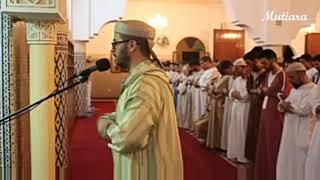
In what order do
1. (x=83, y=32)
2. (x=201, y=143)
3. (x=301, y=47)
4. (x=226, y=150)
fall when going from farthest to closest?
1. (x=301, y=47)
2. (x=83, y=32)
3. (x=201, y=143)
4. (x=226, y=150)

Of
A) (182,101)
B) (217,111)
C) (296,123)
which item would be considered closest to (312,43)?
(182,101)

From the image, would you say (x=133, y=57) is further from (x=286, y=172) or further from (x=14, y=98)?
(x=286, y=172)

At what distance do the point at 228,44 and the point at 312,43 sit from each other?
10.1ft

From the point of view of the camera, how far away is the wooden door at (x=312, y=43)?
17188 mm

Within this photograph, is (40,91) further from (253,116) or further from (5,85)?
(253,116)

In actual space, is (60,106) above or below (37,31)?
below

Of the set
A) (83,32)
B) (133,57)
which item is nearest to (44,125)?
(133,57)

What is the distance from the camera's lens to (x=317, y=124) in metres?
4.30

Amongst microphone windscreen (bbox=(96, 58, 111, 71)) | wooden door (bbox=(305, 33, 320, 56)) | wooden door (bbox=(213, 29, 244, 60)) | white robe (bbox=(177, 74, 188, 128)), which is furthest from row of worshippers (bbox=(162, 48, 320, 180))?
wooden door (bbox=(213, 29, 244, 60))

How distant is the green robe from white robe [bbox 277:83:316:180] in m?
2.45

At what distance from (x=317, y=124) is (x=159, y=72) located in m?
2.25

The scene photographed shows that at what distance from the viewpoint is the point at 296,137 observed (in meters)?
4.80

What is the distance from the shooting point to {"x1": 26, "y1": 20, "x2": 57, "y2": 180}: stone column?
3521 millimetres

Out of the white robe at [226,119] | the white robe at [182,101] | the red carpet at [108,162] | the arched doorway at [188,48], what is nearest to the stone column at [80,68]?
the white robe at [182,101]
